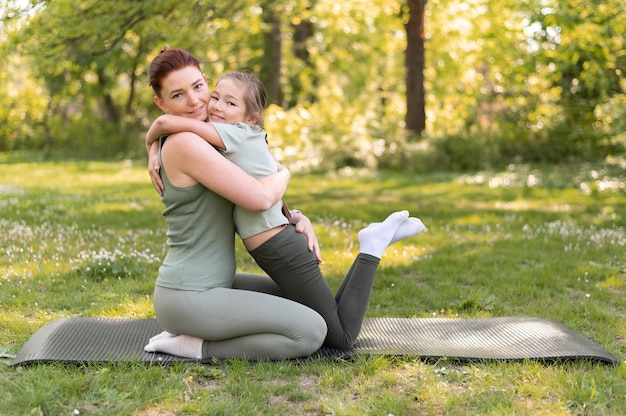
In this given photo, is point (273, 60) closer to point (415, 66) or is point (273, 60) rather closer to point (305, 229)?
point (415, 66)

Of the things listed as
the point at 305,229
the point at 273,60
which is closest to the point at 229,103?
the point at 305,229

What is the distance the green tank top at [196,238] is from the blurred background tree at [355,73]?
5506mm

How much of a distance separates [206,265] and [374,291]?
95.9 inches

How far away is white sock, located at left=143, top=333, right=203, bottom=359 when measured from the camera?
14.1ft

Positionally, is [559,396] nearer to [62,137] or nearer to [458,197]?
[458,197]

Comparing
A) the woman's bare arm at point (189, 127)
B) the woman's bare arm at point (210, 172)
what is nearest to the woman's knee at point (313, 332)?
the woman's bare arm at point (210, 172)

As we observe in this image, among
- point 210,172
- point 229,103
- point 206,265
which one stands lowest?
point 206,265

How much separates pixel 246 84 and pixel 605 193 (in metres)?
10.5

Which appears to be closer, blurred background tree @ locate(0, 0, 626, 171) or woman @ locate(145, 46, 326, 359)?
woman @ locate(145, 46, 326, 359)

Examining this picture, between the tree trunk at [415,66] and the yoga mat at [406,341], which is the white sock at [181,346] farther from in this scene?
the tree trunk at [415,66]

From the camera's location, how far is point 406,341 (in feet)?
15.2

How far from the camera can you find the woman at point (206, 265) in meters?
4.07

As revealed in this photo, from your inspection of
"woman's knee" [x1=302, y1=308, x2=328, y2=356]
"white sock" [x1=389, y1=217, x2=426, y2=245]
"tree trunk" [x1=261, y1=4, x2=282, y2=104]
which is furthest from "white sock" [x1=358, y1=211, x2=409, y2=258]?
"tree trunk" [x1=261, y1=4, x2=282, y2=104]

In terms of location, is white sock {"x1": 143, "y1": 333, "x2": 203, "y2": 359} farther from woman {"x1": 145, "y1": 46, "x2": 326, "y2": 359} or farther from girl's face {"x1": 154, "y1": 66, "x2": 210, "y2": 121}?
girl's face {"x1": 154, "y1": 66, "x2": 210, "y2": 121}
